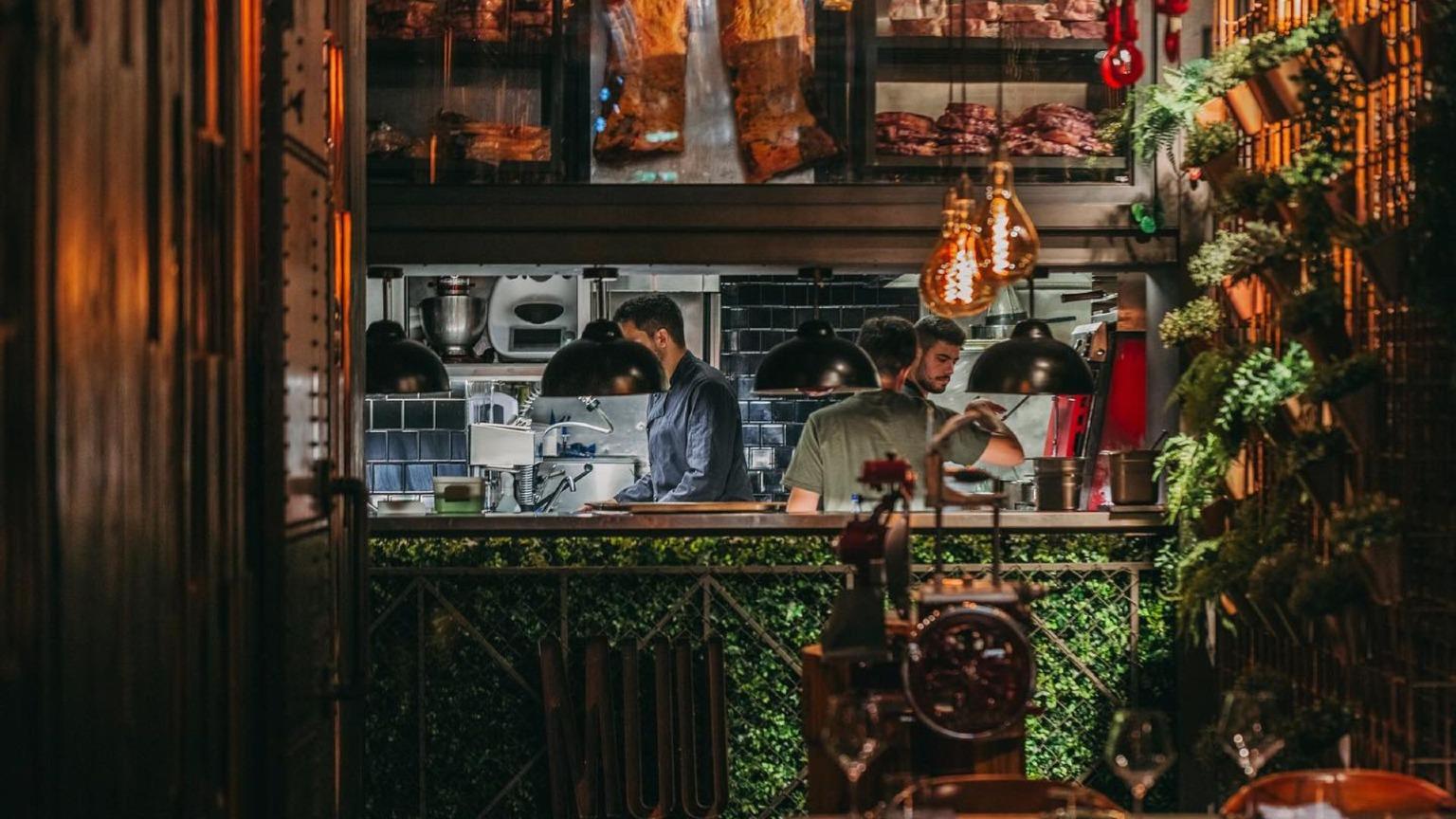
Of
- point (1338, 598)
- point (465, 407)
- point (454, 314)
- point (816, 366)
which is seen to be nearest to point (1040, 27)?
point (816, 366)

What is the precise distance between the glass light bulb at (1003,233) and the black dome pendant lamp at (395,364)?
247 cm

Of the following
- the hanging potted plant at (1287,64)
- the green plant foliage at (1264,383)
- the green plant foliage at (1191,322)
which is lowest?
the green plant foliage at (1264,383)

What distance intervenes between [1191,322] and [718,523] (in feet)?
6.36

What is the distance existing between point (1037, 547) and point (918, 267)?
1220 millimetres

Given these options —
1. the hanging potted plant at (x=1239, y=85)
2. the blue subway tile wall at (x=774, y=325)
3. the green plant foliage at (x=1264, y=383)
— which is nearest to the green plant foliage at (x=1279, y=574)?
the green plant foliage at (x=1264, y=383)

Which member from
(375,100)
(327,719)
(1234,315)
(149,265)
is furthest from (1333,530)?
(375,100)

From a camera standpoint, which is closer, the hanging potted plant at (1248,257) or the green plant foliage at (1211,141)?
the hanging potted plant at (1248,257)

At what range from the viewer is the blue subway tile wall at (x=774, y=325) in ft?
34.4

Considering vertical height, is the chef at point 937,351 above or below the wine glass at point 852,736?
above

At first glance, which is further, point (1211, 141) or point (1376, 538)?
point (1211, 141)

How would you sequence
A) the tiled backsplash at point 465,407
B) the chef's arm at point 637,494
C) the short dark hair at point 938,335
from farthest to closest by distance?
the tiled backsplash at point 465,407, the chef's arm at point 637,494, the short dark hair at point 938,335

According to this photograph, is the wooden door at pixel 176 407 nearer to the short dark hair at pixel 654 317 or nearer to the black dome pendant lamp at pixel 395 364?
the black dome pendant lamp at pixel 395 364

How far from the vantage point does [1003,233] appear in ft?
15.8

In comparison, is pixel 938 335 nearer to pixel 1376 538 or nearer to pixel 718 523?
pixel 718 523
